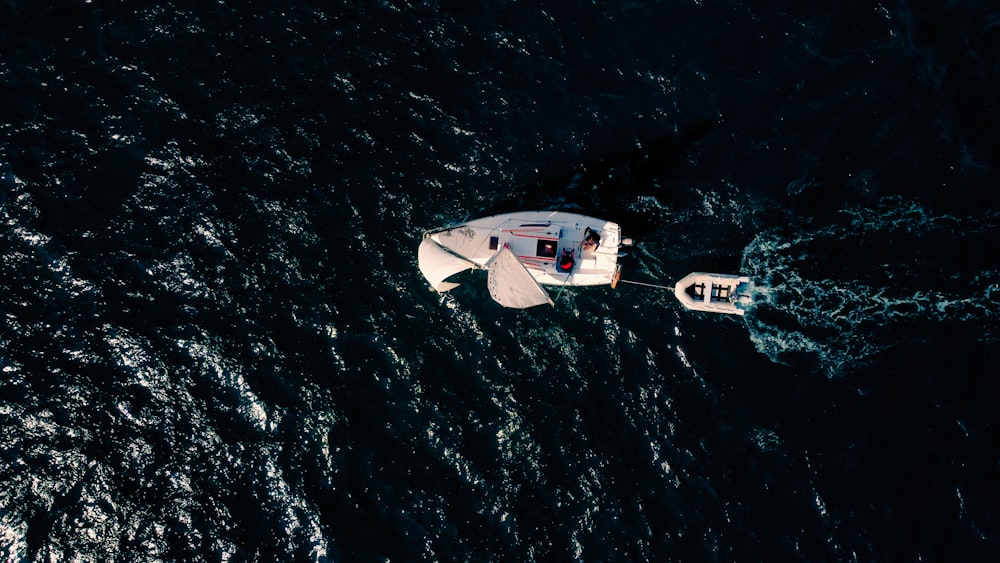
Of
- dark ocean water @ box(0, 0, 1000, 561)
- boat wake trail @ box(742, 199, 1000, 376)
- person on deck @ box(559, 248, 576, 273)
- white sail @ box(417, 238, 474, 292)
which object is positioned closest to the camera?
dark ocean water @ box(0, 0, 1000, 561)

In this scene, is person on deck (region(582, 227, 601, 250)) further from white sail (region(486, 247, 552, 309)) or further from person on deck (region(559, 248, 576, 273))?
white sail (region(486, 247, 552, 309))

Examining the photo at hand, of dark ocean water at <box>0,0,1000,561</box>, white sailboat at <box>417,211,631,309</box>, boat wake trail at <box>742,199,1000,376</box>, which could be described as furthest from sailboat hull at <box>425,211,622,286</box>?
boat wake trail at <box>742,199,1000,376</box>

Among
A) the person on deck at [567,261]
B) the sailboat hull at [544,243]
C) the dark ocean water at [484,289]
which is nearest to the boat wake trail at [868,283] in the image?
the dark ocean water at [484,289]

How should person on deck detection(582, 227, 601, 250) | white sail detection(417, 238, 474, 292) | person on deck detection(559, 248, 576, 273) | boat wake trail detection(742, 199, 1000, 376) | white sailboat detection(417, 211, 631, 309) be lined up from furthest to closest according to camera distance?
person on deck detection(559, 248, 576, 273), person on deck detection(582, 227, 601, 250), white sailboat detection(417, 211, 631, 309), white sail detection(417, 238, 474, 292), boat wake trail detection(742, 199, 1000, 376)

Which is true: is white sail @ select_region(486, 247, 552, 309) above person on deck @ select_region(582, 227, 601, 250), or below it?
below

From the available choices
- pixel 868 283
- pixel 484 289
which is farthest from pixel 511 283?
pixel 868 283

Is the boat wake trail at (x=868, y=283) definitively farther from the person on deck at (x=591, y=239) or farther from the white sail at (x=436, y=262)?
the white sail at (x=436, y=262)

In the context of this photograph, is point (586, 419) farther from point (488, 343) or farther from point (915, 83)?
point (915, 83)

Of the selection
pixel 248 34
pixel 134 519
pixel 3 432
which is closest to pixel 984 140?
pixel 248 34
